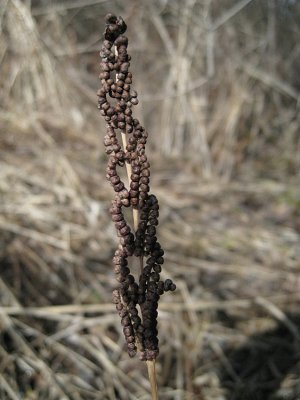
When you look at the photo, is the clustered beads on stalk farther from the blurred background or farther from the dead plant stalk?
the blurred background

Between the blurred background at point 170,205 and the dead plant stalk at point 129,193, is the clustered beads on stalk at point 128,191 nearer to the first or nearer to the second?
the dead plant stalk at point 129,193

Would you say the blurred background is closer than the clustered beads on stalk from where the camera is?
No

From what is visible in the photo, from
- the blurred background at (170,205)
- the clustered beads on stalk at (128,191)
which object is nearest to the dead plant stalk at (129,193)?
the clustered beads on stalk at (128,191)

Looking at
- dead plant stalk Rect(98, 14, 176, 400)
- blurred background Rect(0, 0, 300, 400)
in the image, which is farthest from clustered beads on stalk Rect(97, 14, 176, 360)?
blurred background Rect(0, 0, 300, 400)

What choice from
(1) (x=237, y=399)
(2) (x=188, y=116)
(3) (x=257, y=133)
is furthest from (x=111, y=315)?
(3) (x=257, y=133)

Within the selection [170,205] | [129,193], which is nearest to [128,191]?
[129,193]

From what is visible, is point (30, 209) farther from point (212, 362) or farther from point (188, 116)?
point (188, 116)
